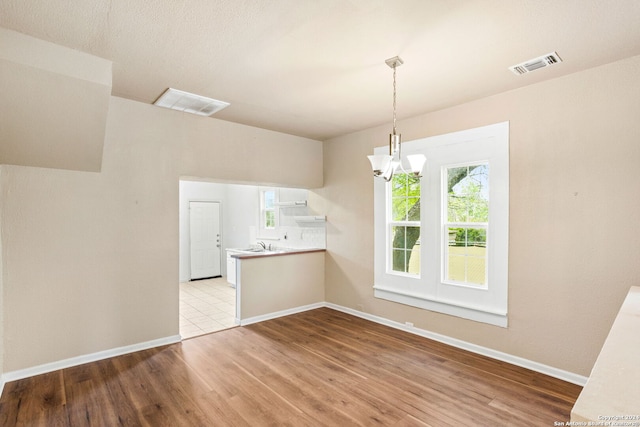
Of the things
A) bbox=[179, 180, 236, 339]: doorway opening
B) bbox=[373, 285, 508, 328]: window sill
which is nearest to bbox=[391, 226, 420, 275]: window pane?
bbox=[373, 285, 508, 328]: window sill

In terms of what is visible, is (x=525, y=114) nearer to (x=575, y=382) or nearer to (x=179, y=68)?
(x=575, y=382)

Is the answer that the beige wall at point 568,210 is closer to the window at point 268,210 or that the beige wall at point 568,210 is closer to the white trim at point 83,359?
the white trim at point 83,359

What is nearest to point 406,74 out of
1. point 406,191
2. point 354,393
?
point 406,191

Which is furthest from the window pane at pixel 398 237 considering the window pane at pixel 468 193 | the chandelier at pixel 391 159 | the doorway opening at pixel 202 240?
the doorway opening at pixel 202 240

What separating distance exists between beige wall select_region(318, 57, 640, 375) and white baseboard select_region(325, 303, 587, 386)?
5 cm

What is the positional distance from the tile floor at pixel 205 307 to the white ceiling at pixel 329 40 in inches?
116

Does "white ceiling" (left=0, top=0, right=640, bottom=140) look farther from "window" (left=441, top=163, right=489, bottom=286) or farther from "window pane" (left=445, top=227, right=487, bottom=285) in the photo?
"window pane" (left=445, top=227, right=487, bottom=285)

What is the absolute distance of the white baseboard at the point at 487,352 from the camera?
115 inches

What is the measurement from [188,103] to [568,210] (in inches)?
155

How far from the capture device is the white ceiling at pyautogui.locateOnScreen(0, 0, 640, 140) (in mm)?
1964

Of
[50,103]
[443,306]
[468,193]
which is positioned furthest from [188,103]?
[443,306]

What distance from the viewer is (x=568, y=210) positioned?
2.95m

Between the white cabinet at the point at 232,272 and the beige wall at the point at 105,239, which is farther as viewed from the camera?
the white cabinet at the point at 232,272

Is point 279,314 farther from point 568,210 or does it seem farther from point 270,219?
point 568,210
